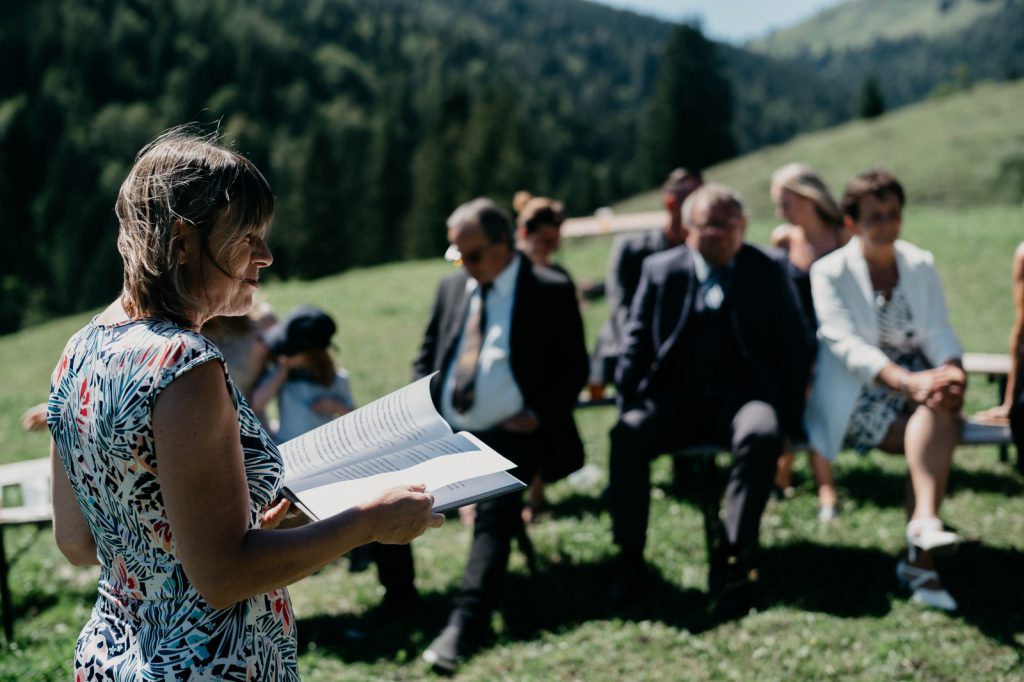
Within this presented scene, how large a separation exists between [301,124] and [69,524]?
103768 mm

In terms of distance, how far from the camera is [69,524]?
2035 millimetres

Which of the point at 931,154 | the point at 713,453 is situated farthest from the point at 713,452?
the point at 931,154

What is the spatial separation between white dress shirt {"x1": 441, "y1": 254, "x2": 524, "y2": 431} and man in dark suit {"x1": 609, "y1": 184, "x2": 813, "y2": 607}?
630mm

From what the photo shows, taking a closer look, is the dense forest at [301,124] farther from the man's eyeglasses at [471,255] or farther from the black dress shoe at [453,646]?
the black dress shoe at [453,646]

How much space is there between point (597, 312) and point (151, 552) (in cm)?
1397

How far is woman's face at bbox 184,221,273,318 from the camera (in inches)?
65.8

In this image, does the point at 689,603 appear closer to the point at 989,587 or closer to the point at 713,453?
the point at 713,453

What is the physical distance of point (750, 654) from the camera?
411 centimetres

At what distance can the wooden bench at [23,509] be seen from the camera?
4848mm

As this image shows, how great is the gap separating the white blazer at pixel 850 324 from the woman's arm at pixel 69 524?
401 centimetres

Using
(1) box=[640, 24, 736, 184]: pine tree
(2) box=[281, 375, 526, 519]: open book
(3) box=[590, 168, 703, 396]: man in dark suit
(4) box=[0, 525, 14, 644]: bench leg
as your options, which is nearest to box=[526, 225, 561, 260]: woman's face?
(3) box=[590, 168, 703, 396]: man in dark suit

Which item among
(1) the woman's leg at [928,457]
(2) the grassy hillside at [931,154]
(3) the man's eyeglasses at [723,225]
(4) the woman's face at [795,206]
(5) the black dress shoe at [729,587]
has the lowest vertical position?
(5) the black dress shoe at [729,587]

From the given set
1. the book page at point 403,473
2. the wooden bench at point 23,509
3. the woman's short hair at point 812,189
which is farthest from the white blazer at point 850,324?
the wooden bench at point 23,509

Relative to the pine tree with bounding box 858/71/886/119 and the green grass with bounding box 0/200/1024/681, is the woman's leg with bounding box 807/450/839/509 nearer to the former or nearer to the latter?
the green grass with bounding box 0/200/1024/681
